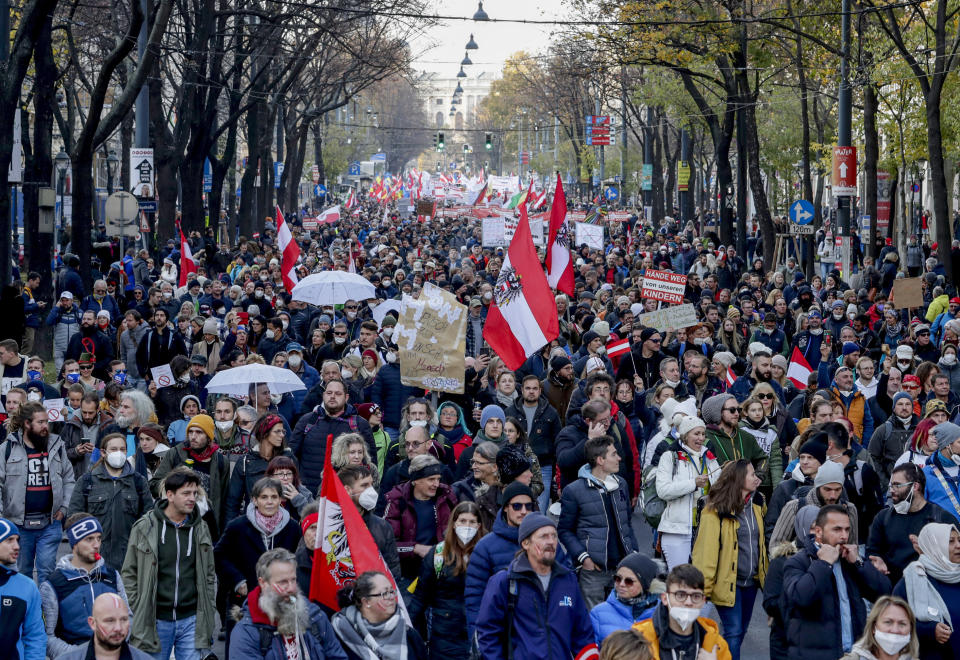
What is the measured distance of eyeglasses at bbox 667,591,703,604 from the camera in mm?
6160

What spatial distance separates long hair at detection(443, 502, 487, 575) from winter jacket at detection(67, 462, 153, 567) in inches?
81.9

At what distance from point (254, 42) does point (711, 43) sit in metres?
10.0

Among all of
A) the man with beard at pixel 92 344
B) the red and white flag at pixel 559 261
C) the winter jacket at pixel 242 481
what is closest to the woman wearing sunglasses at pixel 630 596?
the winter jacket at pixel 242 481

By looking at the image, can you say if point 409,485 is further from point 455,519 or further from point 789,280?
point 789,280

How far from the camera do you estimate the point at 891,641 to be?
19.7 feet

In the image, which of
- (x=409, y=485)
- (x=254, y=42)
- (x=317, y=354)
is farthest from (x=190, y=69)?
(x=409, y=485)

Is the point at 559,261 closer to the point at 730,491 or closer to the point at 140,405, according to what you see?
the point at 140,405

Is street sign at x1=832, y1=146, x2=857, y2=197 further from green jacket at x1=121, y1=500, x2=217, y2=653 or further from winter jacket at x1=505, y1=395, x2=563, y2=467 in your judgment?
green jacket at x1=121, y1=500, x2=217, y2=653

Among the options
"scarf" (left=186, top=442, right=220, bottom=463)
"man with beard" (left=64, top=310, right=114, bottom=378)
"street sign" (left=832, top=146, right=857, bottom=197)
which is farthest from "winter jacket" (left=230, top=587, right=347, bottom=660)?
"street sign" (left=832, top=146, right=857, bottom=197)

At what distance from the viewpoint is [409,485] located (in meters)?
8.42

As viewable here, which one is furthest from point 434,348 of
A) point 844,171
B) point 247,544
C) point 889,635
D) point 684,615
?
point 844,171

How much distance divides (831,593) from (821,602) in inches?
2.8

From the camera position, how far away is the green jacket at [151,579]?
7.66 metres

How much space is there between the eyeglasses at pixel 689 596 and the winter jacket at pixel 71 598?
2.73 meters
